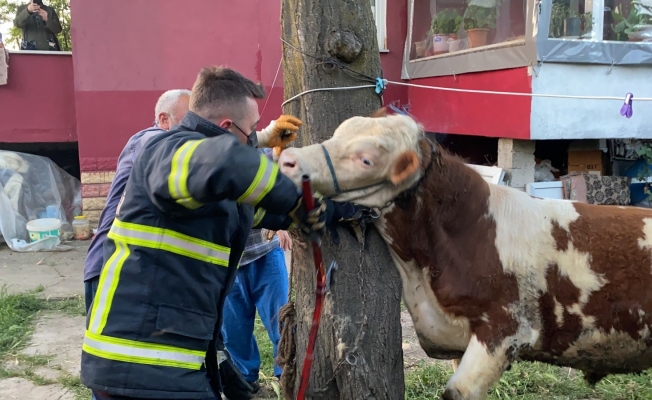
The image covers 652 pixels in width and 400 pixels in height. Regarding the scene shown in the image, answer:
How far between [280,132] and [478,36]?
5664 mm

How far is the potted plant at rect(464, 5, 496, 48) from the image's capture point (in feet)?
24.0

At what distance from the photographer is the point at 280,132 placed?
2.43 m

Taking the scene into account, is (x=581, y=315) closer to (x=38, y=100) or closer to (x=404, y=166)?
(x=404, y=166)

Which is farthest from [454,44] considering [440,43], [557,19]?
[557,19]

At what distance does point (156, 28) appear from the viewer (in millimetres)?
8055

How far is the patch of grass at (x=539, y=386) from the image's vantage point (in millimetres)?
3588

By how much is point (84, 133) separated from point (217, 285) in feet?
22.5

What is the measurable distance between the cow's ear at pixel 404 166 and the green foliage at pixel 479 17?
5.71 meters

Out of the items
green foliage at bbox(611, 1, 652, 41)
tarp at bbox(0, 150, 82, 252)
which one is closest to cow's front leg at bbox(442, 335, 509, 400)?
green foliage at bbox(611, 1, 652, 41)

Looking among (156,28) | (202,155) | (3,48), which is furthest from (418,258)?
(3,48)

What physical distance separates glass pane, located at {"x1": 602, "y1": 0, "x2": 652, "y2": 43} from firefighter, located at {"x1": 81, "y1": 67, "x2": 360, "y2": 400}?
5.72 m

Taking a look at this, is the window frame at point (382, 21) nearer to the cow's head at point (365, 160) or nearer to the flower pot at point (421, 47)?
the flower pot at point (421, 47)

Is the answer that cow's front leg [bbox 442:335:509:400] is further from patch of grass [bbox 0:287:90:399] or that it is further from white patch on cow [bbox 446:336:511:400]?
patch of grass [bbox 0:287:90:399]

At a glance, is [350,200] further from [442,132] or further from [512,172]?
[442,132]
